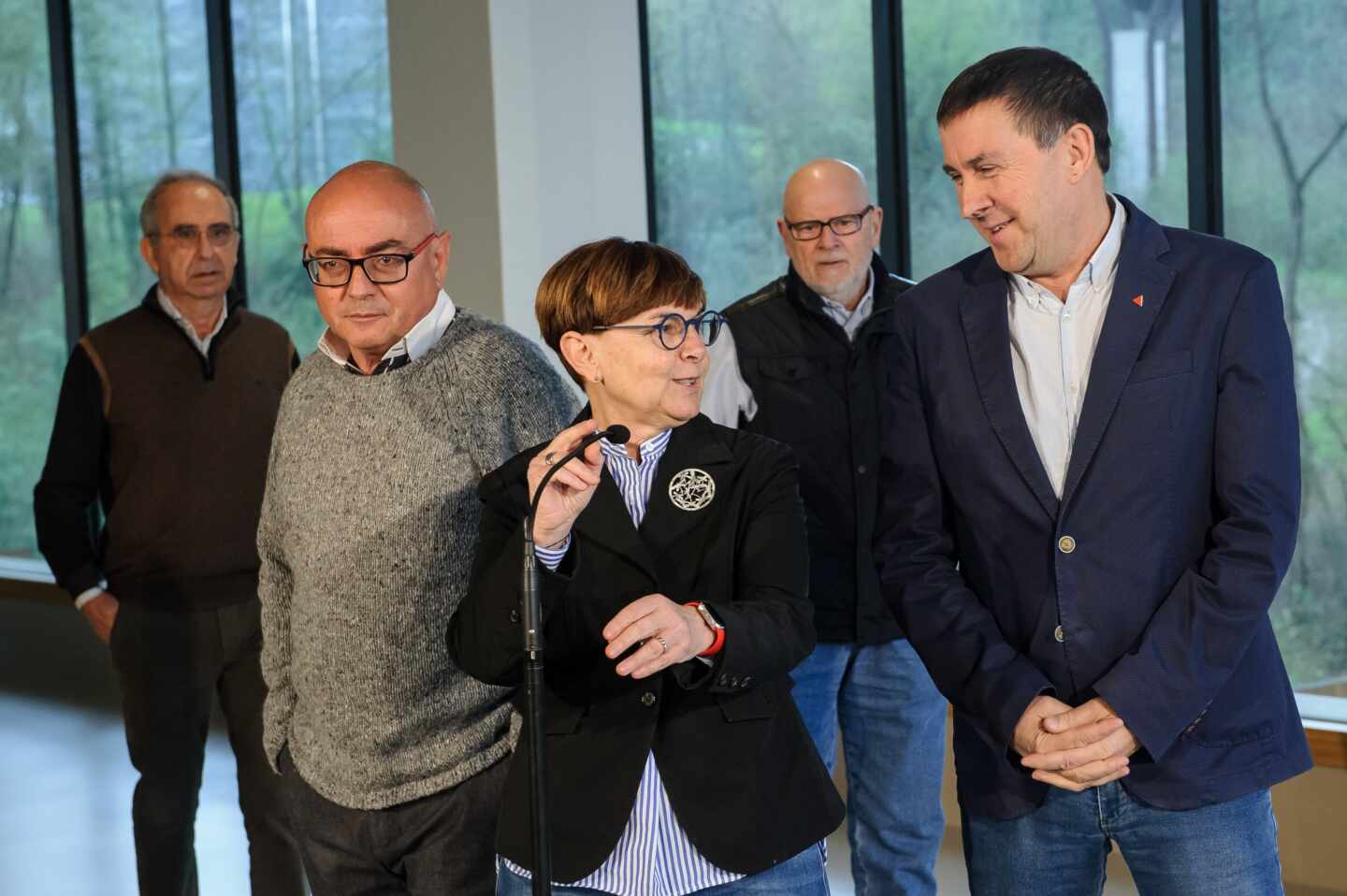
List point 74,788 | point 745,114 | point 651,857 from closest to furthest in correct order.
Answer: point 651,857, point 745,114, point 74,788

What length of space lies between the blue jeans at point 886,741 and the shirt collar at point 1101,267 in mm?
1303

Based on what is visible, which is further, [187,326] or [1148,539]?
[187,326]

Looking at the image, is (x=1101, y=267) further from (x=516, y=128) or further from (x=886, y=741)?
(x=516, y=128)

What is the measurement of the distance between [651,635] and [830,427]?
1.58 m

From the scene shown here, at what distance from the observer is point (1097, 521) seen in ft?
6.77

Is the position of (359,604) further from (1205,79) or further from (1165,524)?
(1205,79)

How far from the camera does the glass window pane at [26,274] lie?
7.85 metres

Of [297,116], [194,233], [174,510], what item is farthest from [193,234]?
[297,116]

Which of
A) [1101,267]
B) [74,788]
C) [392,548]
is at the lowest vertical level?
[74,788]

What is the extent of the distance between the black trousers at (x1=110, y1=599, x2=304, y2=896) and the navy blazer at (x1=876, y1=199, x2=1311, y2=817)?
206 cm

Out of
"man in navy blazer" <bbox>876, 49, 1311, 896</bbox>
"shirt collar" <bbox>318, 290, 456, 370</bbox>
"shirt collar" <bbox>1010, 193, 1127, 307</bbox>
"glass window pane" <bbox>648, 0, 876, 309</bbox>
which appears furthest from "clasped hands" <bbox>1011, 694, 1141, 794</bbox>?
"glass window pane" <bbox>648, 0, 876, 309</bbox>

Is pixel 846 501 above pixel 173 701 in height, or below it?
above

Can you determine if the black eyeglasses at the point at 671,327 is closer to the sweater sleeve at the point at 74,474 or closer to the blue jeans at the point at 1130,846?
the blue jeans at the point at 1130,846

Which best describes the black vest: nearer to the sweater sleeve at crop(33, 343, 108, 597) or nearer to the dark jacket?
the dark jacket
